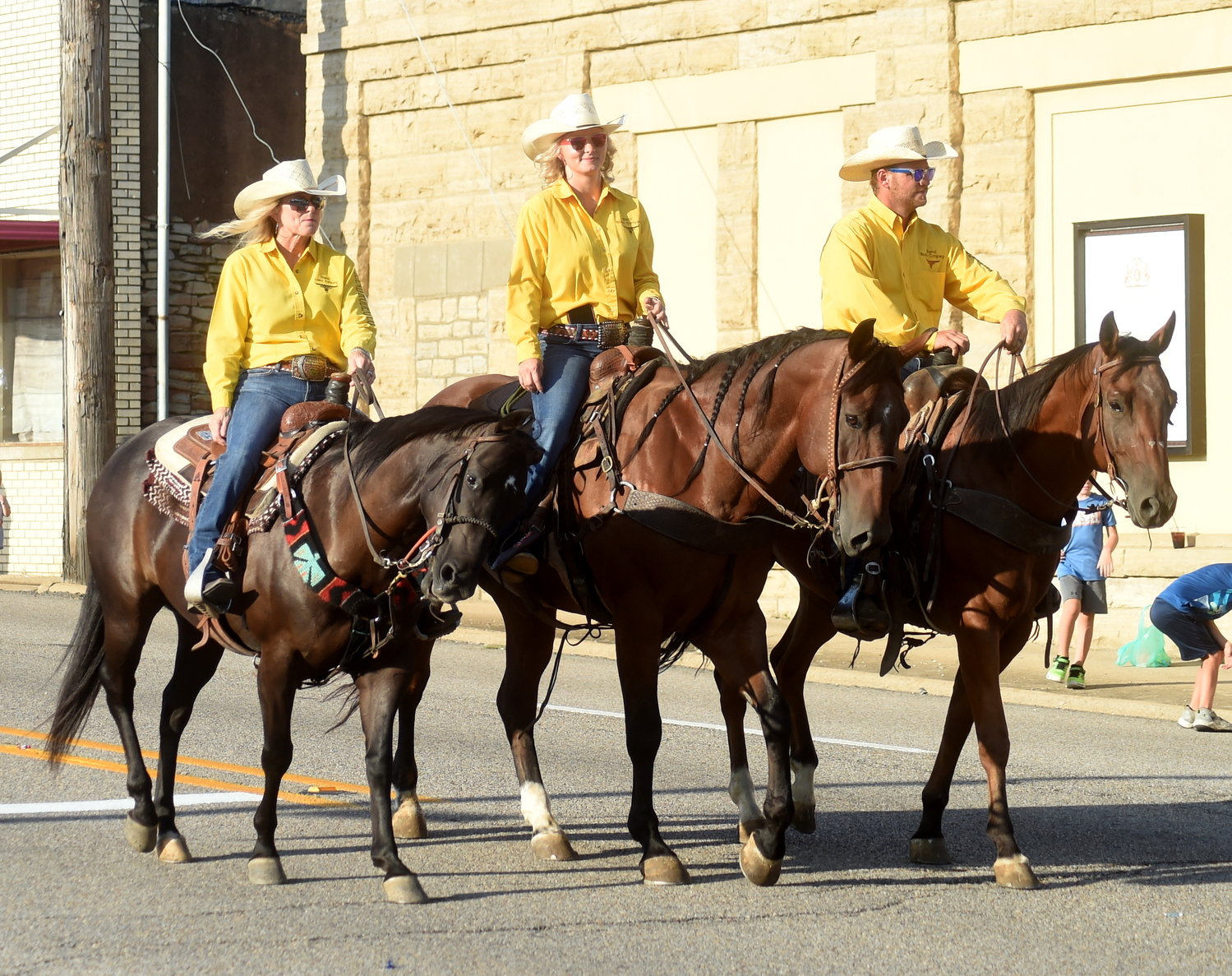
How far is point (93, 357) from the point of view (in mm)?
19188

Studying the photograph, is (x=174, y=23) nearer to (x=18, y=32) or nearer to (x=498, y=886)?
(x=18, y=32)

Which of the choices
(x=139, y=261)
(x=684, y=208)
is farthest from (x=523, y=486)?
(x=139, y=261)

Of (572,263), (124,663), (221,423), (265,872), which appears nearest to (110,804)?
(124,663)

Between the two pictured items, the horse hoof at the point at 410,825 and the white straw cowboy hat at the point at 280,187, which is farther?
the horse hoof at the point at 410,825

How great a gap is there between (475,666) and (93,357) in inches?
299

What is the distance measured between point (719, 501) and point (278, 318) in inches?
85.9

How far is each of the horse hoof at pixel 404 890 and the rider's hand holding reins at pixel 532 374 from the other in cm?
226

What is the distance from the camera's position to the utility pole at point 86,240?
1917 cm

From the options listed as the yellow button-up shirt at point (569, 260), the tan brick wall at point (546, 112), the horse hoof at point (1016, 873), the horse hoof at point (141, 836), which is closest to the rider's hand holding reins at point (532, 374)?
the yellow button-up shirt at point (569, 260)

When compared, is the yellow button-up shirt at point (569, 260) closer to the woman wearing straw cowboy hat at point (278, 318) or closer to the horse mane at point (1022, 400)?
the woman wearing straw cowboy hat at point (278, 318)

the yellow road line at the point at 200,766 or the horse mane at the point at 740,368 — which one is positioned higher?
the horse mane at the point at 740,368

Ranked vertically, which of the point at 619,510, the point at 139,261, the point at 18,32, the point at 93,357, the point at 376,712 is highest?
the point at 18,32

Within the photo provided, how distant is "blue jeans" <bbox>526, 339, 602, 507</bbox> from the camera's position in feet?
23.5

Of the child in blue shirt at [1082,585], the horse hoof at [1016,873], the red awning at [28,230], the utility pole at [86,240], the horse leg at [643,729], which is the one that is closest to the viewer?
the horse hoof at [1016,873]
